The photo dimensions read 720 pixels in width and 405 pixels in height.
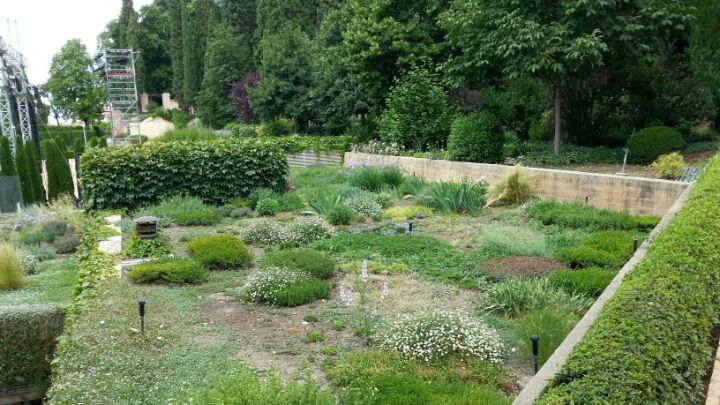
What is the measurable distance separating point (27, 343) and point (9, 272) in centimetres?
248


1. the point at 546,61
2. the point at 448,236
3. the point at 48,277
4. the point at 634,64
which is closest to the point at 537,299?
the point at 448,236

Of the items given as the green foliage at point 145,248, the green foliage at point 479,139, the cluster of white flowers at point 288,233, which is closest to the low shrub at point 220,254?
the green foliage at point 145,248

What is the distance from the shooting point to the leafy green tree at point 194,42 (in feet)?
148

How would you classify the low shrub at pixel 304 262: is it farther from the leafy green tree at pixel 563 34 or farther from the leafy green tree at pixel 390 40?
the leafy green tree at pixel 390 40

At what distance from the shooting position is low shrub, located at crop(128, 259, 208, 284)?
6.46 m

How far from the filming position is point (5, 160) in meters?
16.1

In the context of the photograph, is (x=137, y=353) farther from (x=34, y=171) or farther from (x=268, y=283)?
(x=34, y=171)

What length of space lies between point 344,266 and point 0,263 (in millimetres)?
4672

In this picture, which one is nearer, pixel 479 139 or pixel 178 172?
pixel 178 172

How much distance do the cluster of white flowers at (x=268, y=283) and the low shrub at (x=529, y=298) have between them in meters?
2.10

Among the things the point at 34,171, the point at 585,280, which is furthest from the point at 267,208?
the point at 34,171

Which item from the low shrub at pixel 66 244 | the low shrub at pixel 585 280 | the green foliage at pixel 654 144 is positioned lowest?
the low shrub at pixel 66 244

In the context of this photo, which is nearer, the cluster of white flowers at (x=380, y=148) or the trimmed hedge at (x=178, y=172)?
the trimmed hedge at (x=178, y=172)

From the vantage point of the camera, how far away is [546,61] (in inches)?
455
